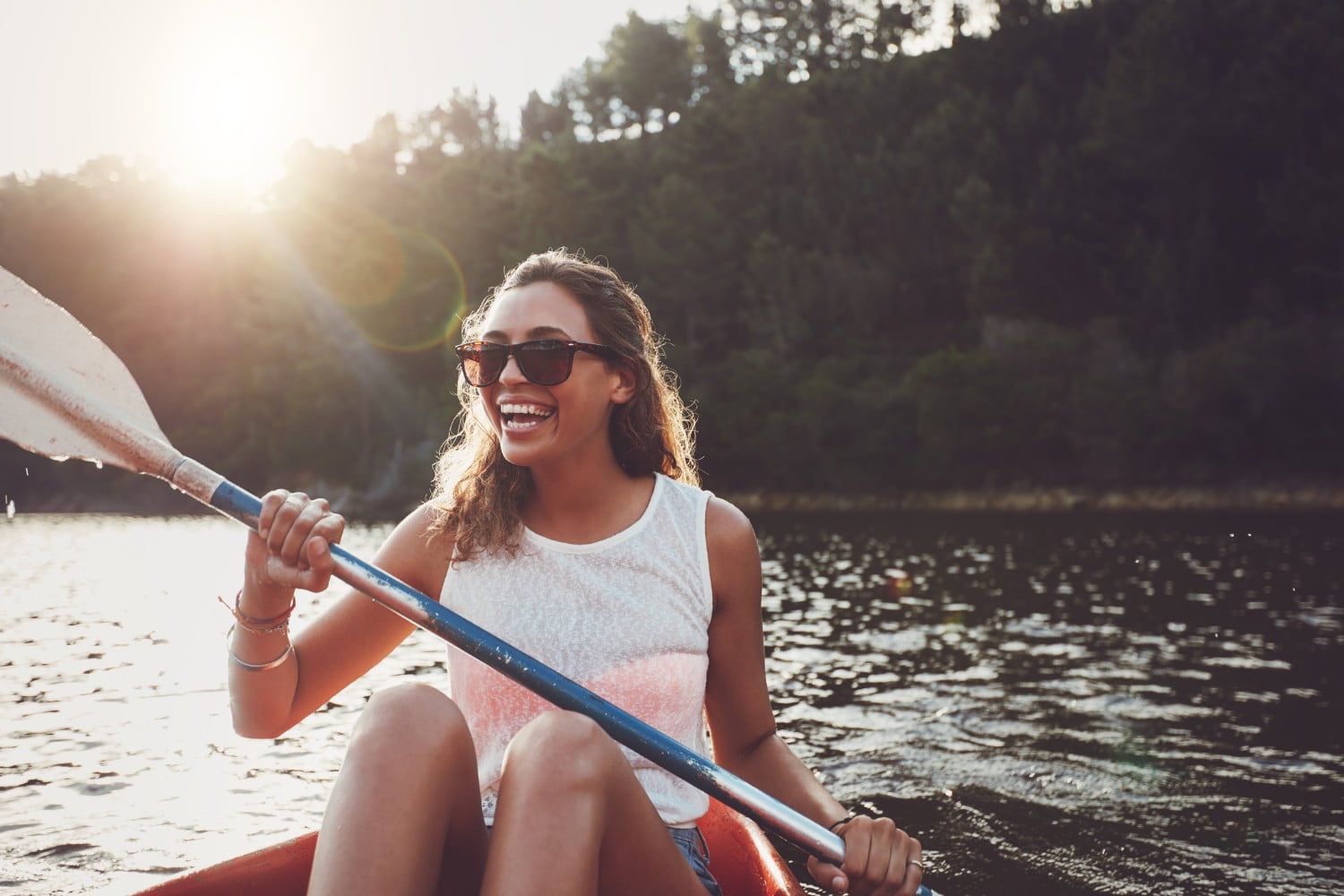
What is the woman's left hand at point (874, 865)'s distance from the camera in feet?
6.79

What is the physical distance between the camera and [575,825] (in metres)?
1.91

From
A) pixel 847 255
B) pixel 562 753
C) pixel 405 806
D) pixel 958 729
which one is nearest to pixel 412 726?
pixel 405 806

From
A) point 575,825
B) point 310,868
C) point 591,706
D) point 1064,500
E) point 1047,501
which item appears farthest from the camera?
point 1047,501

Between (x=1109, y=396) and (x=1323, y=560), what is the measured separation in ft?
63.0

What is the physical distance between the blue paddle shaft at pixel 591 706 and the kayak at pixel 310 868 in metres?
0.24

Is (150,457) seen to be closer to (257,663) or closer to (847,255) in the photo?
(257,663)

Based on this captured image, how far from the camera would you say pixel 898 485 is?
3950 centimetres

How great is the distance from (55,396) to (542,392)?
3.37 ft

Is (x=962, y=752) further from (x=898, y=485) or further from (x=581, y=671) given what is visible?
(x=898, y=485)

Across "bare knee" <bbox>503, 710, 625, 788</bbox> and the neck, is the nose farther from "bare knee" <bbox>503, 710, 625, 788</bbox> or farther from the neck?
"bare knee" <bbox>503, 710, 625, 788</bbox>

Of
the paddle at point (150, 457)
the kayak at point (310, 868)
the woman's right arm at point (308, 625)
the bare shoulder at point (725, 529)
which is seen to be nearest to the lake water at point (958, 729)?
the kayak at point (310, 868)

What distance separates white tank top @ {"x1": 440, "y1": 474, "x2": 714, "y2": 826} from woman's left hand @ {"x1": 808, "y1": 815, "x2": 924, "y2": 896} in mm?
379

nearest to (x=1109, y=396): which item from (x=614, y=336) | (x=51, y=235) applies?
(x=614, y=336)

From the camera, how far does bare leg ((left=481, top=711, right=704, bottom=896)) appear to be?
6.15ft
